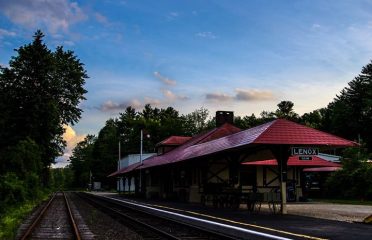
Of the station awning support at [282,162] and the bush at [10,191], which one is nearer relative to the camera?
the station awning support at [282,162]

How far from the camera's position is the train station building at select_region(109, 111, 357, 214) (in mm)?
20217

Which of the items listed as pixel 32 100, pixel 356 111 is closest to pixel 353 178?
pixel 32 100

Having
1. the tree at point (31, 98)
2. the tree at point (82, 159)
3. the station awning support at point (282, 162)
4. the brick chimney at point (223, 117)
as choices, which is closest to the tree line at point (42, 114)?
the tree at point (31, 98)

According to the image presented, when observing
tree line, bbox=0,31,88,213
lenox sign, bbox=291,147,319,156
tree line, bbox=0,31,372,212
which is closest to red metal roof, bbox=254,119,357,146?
lenox sign, bbox=291,147,319,156

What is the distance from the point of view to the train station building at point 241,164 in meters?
20.2

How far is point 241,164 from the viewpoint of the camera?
3177cm

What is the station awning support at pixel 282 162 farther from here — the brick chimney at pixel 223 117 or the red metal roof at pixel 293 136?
the brick chimney at pixel 223 117

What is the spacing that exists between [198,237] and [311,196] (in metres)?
32.3

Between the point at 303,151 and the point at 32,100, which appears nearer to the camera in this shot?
the point at 303,151

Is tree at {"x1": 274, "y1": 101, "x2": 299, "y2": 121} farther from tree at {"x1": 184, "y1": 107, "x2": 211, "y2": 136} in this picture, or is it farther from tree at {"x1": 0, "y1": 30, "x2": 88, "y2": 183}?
tree at {"x1": 0, "y1": 30, "x2": 88, "y2": 183}

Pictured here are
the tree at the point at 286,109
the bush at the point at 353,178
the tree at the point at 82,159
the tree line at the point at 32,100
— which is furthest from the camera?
the tree at the point at 82,159

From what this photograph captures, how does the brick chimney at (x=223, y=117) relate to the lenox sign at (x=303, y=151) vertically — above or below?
above

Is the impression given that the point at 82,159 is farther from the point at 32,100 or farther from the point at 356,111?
the point at 32,100

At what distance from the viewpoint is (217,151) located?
2225 cm
